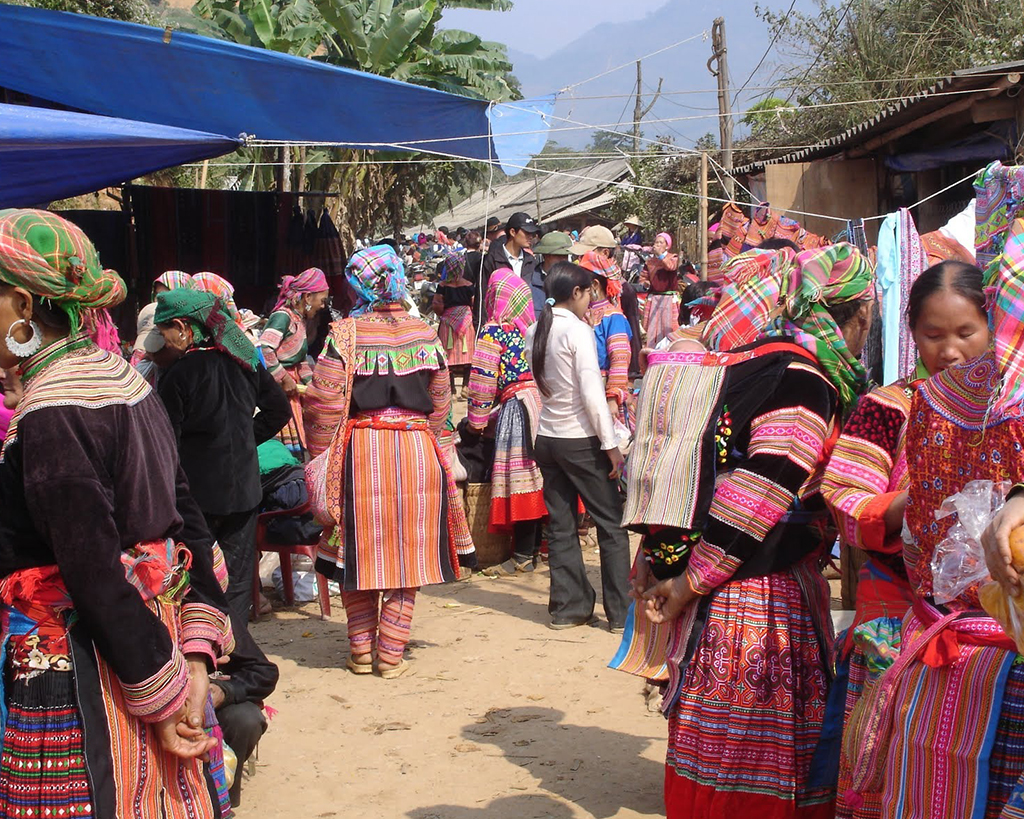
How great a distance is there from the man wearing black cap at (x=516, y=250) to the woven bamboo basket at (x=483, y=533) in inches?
118

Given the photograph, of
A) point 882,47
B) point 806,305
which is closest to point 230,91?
point 806,305

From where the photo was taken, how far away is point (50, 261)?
7.50ft

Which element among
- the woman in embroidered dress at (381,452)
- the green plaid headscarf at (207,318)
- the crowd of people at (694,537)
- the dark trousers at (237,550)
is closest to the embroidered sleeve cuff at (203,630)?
the crowd of people at (694,537)

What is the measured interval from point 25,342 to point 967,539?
6.26 feet

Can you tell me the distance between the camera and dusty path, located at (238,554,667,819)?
4.38 meters

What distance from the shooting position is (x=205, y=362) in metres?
5.04

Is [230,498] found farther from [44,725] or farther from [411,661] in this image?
[44,725]

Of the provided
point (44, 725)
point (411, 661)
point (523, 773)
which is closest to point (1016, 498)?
point (44, 725)

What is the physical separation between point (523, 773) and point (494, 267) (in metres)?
6.46

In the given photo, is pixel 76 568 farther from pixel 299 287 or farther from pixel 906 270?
pixel 299 287

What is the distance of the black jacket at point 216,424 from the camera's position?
16.5ft

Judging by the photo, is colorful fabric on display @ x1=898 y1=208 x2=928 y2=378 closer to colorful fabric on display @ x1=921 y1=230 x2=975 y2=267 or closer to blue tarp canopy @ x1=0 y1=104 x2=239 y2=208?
colorful fabric on display @ x1=921 y1=230 x2=975 y2=267

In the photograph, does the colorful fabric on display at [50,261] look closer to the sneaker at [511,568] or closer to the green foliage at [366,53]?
the sneaker at [511,568]

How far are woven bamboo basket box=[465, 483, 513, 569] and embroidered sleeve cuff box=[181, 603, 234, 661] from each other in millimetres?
4790
